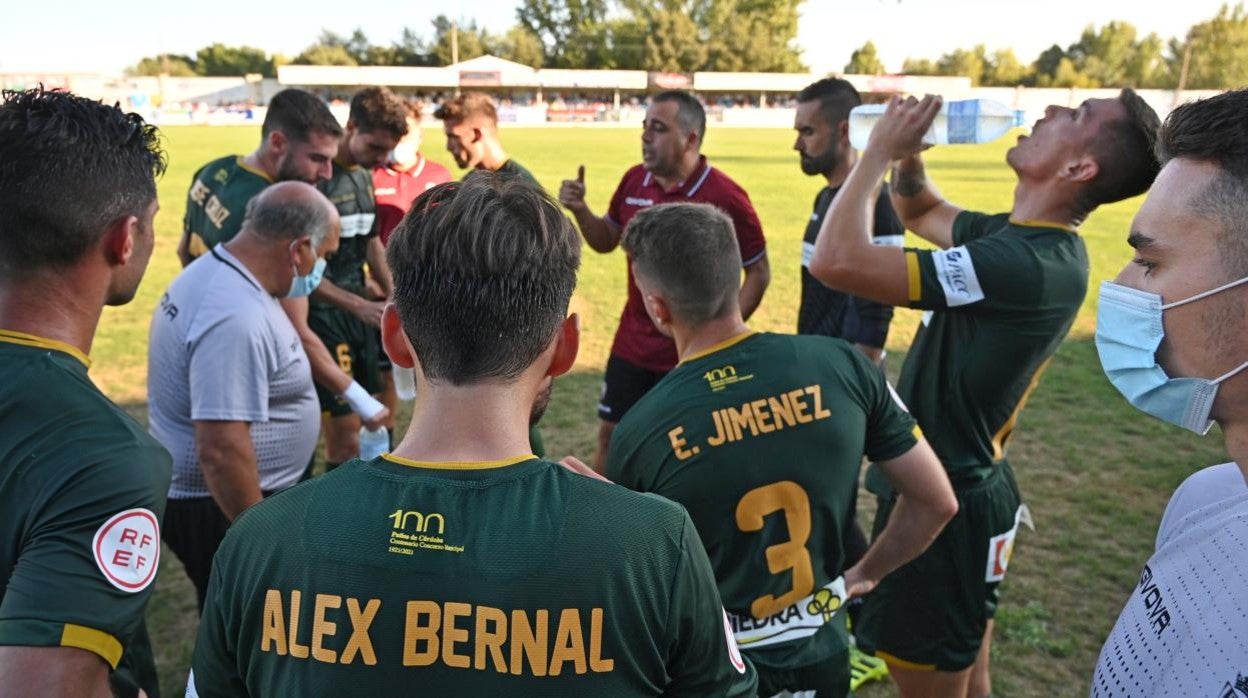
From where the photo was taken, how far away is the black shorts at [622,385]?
18.0 ft

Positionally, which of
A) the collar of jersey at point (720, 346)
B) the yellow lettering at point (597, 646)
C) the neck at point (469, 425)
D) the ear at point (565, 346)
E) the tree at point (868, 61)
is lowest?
the yellow lettering at point (597, 646)

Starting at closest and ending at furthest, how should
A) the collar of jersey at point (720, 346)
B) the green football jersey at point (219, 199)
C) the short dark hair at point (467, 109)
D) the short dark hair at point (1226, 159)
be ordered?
the short dark hair at point (1226, 159)
the collar of jersey at point (720, 346)
the green football jersey at point (219, 199)
the short dark hair at point (467, 109)

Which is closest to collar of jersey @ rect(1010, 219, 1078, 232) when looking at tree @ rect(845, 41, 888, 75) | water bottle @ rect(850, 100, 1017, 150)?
water bottle @ rect(850, 100, 1017, 150)

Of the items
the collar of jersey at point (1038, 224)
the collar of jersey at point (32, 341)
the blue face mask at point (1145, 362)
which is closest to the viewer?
Answer: the blue face mask at point (1145, 362)

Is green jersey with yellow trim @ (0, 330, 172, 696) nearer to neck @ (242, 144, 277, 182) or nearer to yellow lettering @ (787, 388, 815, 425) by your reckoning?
yellow lettering @ (787, 388, 815, 425)

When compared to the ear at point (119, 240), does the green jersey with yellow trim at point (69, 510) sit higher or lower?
lower

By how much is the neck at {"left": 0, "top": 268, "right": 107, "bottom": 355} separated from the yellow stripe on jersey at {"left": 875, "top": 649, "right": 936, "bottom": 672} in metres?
3.07

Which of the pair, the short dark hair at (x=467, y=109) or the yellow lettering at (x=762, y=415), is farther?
the short dark hair at (x=467, y=109)

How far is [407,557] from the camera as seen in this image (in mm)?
1204

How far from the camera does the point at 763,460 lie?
2.31 meters

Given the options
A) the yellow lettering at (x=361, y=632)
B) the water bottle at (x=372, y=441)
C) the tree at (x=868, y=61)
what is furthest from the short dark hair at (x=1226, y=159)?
the tree at (x=868, y=61)

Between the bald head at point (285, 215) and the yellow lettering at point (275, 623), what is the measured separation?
2.54 metres

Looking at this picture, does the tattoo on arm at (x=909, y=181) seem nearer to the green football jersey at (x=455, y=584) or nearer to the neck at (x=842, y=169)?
the neck at (x=842, y=169)

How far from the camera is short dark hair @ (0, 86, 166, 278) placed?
1898 mm
